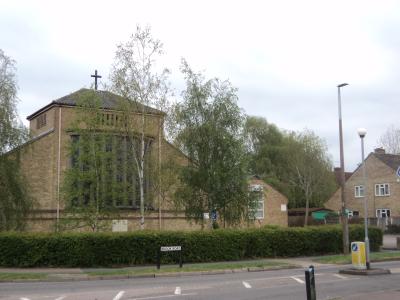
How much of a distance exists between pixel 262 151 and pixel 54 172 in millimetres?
37868

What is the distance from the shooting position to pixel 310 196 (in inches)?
2643

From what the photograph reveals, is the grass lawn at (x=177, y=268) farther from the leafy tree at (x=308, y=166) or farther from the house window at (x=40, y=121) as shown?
the leafy tree at (x=308, y=166)

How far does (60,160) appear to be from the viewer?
33000mm

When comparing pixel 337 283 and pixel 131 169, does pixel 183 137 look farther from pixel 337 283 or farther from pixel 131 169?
pixel 337 283

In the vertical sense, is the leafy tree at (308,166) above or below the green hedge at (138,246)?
above

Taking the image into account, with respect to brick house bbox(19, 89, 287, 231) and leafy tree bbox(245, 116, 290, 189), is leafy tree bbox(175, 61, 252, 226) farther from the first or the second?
leafy tree bbox(245, 116, 290, 189)

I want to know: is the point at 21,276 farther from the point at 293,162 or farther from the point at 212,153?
the point at 293,162

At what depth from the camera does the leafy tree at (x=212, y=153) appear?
88.8ft

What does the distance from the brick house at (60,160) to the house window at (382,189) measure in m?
31.2

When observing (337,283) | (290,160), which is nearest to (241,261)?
(337,283)

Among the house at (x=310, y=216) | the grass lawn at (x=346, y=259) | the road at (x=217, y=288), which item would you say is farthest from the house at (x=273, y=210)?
the road at (x=217, y=288)

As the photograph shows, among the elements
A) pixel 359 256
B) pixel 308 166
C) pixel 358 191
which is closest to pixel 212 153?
pixel 359 256

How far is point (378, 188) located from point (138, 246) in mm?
43845

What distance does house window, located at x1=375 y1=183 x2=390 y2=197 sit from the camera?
59.9m
